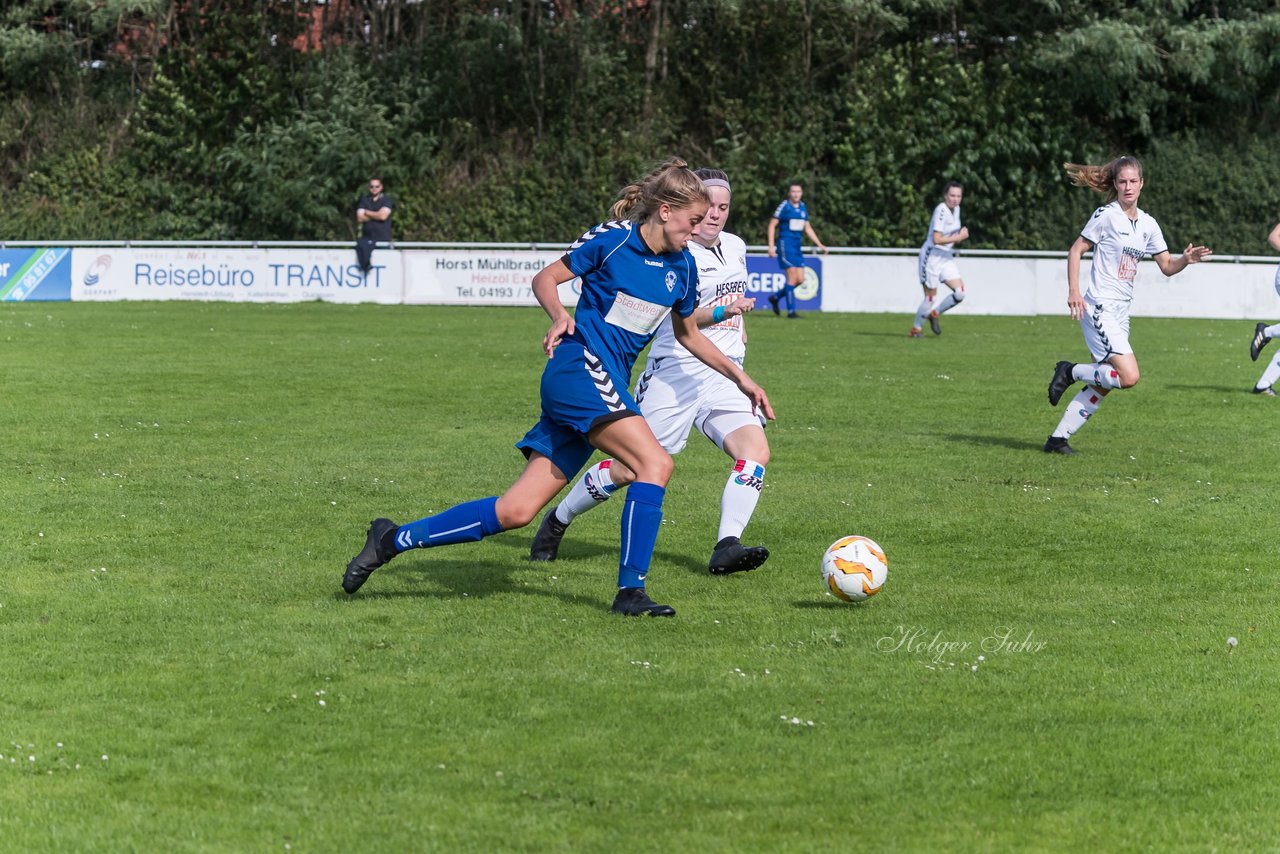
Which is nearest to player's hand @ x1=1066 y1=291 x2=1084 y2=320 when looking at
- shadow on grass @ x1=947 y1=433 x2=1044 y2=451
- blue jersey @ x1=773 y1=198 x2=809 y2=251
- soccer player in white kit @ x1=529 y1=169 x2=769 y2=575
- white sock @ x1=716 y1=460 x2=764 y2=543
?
shadow on grass @ x1=947 y1=433 x2=1044 y2=451

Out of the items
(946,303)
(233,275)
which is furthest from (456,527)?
(233,275)

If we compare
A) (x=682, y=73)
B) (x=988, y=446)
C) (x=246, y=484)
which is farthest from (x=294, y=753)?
(x=682, y=73)

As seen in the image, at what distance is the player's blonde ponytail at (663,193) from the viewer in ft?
21.7

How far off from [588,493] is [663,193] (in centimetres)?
191

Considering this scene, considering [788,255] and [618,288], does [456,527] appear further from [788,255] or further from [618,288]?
[788,255]

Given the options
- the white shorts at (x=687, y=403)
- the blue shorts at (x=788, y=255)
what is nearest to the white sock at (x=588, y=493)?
the white shorts at (x=687, y=403)

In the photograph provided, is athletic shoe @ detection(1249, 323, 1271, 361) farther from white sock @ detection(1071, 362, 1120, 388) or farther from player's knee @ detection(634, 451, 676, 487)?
player's knee @ detection(634, 451, 676, 487)

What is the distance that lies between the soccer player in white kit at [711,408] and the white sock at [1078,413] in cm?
403

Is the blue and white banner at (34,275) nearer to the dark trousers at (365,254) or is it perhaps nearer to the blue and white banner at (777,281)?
the dark trousers at (365,254)

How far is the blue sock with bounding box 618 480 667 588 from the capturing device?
265 inches

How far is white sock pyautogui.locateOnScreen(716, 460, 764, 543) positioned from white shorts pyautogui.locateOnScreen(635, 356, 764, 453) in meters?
0.32

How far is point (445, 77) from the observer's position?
3828cm

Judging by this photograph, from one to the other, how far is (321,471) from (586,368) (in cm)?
428

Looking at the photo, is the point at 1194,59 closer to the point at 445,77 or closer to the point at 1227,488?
the point at 445,77
